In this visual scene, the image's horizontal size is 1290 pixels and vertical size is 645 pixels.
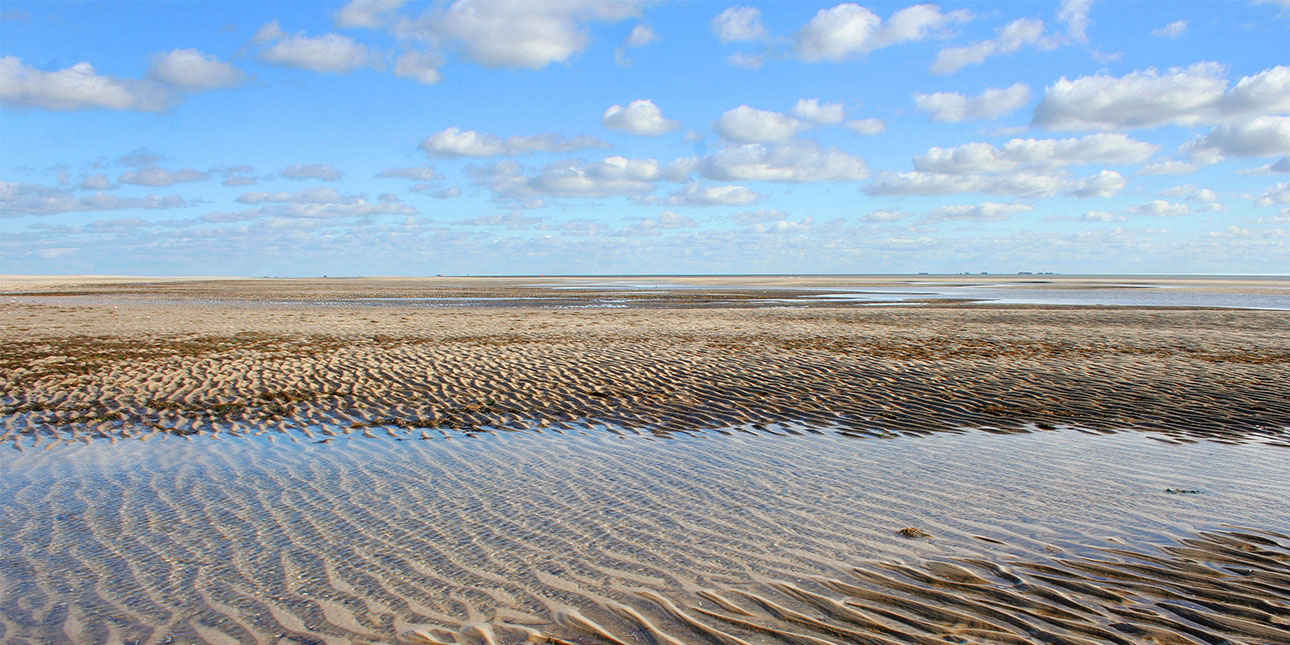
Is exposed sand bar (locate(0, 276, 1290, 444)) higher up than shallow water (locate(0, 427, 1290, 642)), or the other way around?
exposed sand bar (locate(0, 276, 1290, 444))

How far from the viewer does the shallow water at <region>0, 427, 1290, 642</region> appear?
4.23m

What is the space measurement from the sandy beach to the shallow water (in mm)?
30

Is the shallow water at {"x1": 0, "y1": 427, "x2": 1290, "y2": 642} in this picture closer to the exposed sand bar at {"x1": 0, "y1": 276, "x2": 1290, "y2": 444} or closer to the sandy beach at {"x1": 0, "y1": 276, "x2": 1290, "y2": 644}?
the sandy beach at {"x1": 0, "y1": 276, "x2": 1290, "y2": 644}

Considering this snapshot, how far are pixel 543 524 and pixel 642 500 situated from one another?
38.7 inches

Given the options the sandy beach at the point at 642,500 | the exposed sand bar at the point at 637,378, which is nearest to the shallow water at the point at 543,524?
the sandy beach at the point at 642,500

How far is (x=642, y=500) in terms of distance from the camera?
6.38 meters

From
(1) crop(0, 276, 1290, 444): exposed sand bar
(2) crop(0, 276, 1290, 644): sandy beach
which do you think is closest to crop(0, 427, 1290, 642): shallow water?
(2) crop(0, 276, 1290, 644): sandy beach

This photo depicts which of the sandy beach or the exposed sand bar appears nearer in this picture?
the sandy beach

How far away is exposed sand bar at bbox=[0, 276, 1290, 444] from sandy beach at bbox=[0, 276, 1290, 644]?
0.10m

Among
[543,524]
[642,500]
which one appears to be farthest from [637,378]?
[543,524]

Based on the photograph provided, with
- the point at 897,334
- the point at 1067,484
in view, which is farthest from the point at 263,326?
the point at 1067,484

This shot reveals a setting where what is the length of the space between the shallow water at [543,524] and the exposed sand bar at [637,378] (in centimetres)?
138

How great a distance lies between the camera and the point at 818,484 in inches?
271

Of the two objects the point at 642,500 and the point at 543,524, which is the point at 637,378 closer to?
the point at 642,500
